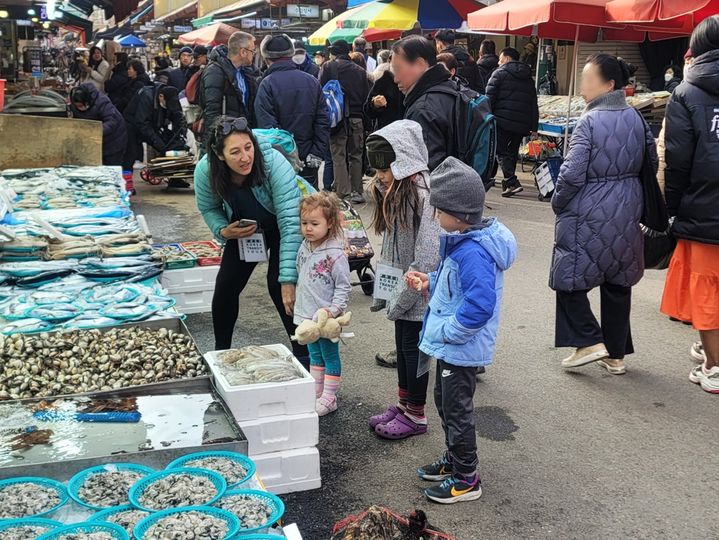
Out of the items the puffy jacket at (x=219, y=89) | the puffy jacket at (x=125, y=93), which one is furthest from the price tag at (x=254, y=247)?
the puffy jacket at (x=125, y=93)

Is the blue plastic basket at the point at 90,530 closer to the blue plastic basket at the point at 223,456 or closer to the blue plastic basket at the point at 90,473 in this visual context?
the blue plastic basket at the point at 90,473

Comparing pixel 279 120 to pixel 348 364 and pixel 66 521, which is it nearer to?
pixel 348 364

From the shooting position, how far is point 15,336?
4.06 metres

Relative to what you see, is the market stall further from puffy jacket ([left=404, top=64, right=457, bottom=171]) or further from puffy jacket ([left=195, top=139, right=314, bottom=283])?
puffy jacket ([left=404, top=64, right=457, bottom=171])

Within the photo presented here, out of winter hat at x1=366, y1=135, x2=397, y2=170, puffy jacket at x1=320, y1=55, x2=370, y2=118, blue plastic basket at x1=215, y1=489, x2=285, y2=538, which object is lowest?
blue plastic basket at x1=215, y1=489, x2=285, y2=538

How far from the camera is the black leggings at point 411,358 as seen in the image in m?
4.27

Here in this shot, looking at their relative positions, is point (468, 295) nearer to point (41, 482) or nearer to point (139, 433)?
point (139, 433)

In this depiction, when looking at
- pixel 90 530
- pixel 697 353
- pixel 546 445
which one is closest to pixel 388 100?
pixel 697 353

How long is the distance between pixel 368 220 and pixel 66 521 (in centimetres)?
756

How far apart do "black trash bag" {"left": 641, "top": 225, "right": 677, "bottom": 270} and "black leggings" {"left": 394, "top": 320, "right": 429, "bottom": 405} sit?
1893 mm

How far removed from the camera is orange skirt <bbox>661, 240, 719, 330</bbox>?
4.99 meters

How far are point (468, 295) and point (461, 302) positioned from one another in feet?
0.36

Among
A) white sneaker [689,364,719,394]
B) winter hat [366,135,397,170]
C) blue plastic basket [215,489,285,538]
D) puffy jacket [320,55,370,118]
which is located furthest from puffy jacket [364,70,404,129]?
blue plastic basket [215,489,285,538]

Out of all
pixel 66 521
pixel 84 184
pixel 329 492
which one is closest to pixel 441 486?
pixel 329 492
